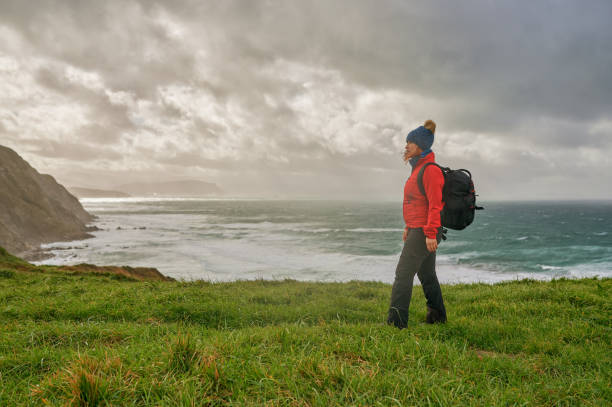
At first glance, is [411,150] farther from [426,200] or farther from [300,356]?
[300,356]

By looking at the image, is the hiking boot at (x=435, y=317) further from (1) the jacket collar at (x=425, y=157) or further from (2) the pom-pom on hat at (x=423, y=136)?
(2) the pom-pom on hat at (x=423, y=136)

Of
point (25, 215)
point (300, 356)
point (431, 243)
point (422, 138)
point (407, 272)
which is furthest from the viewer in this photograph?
point (25, 215)

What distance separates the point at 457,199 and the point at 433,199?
16.6 inches

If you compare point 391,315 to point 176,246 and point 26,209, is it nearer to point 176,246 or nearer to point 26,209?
point 176,246

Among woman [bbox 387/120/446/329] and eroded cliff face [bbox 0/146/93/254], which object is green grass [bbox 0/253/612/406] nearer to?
woman [bbox 387/120/446/329]

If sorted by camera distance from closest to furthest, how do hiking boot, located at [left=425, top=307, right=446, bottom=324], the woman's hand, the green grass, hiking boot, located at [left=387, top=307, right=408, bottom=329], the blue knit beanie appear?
the green grass, the woman's hand, hiking boot, located at [left=387, top=307, right=408, bottom=329], the blue knit beanie, hiking boot, located at [left=425, top=307, right=446, bottom=324]

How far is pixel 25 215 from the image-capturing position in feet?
116

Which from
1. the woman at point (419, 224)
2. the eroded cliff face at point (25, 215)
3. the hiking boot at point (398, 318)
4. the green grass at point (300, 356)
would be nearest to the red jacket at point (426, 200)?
the woman at point (419, 224)

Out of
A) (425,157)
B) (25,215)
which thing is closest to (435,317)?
(425,157)

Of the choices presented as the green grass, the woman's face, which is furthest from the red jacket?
the green grass

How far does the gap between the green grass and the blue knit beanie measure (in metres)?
2.73

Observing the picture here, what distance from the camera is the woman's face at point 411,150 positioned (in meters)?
4.43

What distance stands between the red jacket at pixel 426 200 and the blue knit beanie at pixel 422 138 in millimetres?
160

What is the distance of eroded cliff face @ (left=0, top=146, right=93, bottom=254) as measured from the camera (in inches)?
1205
